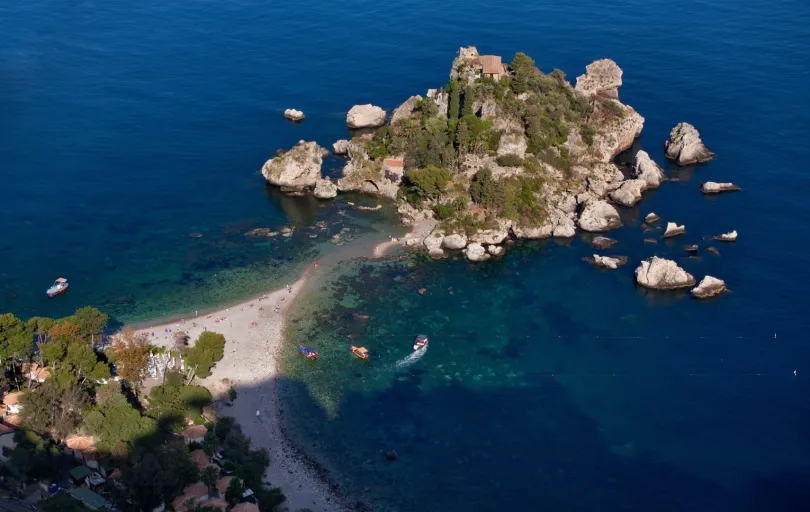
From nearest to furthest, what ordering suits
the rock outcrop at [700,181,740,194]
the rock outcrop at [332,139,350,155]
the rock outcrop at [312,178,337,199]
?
the rock outcrop at [700,181,740,194]
the rock outcrop at [312,178,337,199]
the rock outcrop at [332,139,350,155]

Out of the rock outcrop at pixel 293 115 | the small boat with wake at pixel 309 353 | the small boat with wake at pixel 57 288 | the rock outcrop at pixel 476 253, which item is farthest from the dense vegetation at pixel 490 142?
the small boat with wake at pixel 57 288

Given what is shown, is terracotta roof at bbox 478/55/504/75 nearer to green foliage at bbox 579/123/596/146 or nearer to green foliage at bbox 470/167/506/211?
green foliage at bbox 579/123/596/146

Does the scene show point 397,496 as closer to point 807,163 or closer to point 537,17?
point 807,163

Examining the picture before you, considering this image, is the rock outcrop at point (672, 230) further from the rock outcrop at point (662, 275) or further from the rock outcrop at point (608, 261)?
the rock outcrop at point (662, 275)

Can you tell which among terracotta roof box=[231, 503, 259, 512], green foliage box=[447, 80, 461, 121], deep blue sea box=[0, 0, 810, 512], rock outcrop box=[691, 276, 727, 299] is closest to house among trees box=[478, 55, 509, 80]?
green foliage box=[447, 80, 461, 121]

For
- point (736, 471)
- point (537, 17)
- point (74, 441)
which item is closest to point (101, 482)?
point (74, 441)

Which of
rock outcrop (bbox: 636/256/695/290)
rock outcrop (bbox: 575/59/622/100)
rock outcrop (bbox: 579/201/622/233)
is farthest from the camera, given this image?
rock outcrop (bbox: 575/59/622/100)
